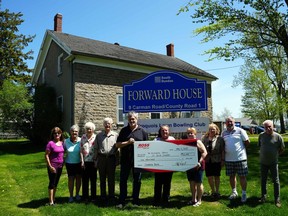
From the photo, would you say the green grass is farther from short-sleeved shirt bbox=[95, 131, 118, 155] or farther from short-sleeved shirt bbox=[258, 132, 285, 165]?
short-sleeved shirt bbox=[95, 131, 118, 155]

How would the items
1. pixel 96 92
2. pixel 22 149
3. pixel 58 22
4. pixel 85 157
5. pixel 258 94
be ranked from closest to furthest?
1. pixel 85 157
2. pixel 96 92
3. pixel 22 149
4. pixel 58 22
5. pixel 258 94

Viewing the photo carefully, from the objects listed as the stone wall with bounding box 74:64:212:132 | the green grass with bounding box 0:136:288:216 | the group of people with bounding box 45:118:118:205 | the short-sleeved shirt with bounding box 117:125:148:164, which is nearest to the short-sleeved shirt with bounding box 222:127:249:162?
the green grass with bounding box 0:136:288:216

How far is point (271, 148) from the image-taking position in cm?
631

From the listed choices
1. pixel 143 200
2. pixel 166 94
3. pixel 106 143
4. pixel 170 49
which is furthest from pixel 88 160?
pixel 170 49

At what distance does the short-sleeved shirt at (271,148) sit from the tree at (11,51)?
105 feet

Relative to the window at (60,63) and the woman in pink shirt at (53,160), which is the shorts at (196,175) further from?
the window at (60,63)

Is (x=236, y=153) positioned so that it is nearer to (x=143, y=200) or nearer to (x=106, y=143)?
(x=143, y=200)

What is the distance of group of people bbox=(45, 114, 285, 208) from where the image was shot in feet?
20.8

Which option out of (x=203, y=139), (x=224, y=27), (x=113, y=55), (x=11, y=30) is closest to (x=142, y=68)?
(x=113, y=55)

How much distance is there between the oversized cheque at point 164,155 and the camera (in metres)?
6.31

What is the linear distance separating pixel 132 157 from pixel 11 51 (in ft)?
108

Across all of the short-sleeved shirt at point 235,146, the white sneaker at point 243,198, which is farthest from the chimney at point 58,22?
the white sneaker at point 243,198

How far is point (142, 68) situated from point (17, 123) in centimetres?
863

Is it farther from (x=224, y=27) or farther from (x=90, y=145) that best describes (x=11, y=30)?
(x=90, y=145)
